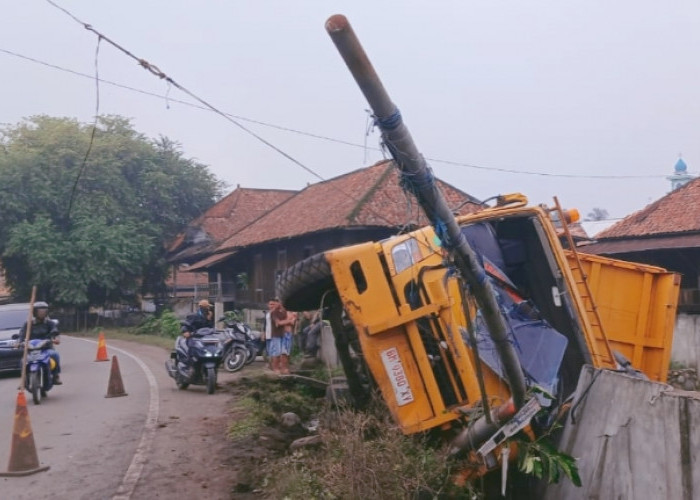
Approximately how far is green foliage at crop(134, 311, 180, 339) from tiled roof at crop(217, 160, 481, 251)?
435 cm

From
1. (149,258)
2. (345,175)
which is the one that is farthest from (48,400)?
(149,258)

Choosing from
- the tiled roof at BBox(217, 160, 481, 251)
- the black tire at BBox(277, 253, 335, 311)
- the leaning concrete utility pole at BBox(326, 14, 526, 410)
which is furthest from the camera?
the tiled roof at BBox(217, 160, 481, 251)

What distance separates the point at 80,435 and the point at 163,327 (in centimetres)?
2606

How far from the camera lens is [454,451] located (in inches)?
253

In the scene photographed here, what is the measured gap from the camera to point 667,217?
20781 mm

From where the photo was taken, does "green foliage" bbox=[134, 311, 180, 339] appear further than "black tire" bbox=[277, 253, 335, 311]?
Yes

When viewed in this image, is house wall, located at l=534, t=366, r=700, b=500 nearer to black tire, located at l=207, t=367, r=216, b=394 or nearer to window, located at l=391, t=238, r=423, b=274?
window, located at l=391, t=238, r=423, b=274

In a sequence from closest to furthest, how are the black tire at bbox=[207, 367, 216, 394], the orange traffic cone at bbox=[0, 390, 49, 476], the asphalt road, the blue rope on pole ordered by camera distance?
the blue rope on pole < the asphalt road < the orange traffic cone at bbox=[0, 390, 49, 476] < the black tire at bbox=[207, 367, 216, 394]

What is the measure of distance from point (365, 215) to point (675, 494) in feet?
62.9

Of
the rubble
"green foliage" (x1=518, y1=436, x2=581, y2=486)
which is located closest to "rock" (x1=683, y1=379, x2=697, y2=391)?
the rubble

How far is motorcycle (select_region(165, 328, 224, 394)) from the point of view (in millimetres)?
13667

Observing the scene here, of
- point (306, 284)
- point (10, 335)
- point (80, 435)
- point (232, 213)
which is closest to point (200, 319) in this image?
point (80, 435)

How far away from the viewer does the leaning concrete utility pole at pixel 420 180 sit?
4.21 m

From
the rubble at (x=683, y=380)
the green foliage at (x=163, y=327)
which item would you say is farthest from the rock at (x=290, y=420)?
the green foliage at (x=163, y=327)
